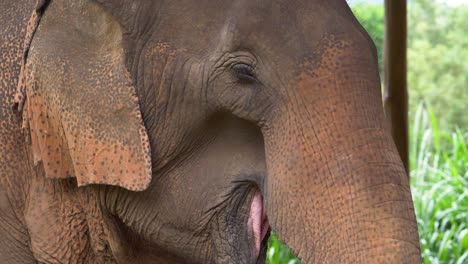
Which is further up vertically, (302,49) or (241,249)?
(302,49)

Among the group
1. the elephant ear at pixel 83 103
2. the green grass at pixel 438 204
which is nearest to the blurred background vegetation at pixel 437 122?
the green grass at pixel 438 204

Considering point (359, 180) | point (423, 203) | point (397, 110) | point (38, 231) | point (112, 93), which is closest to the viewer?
point (359, 180)

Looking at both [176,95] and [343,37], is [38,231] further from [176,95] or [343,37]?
[343,37]

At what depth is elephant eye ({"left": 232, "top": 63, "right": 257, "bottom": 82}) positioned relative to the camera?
2.66 meters

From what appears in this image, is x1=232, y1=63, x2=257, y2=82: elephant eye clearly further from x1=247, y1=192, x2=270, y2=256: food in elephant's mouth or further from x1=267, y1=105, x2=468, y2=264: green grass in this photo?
x1=267, y1=105, x2=468, y2=264: green grass

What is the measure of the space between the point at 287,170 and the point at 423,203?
5410 millimetres

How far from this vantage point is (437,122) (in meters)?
17.6

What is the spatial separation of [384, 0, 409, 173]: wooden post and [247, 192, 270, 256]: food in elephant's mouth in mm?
3098

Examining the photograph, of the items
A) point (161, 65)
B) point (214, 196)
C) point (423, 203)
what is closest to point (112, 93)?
point (161, 65)

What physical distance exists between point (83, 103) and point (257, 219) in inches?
20.8

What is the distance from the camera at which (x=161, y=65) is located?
2799mm

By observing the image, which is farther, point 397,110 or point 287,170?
point 397,110

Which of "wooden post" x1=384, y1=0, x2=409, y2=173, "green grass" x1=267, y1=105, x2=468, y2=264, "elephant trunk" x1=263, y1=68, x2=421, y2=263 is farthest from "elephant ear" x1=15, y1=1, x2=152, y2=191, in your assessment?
"green grass" x1=267, y1=105, x2=468, y2=264

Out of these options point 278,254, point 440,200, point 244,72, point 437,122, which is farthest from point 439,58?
point 244,72
